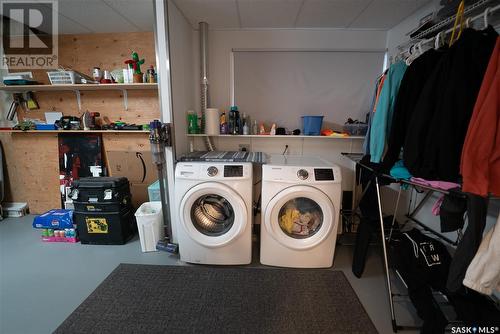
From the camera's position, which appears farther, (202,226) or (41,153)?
(41,153)

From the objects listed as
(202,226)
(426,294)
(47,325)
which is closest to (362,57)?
(426,294)

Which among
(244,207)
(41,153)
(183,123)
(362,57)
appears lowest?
(244,207)

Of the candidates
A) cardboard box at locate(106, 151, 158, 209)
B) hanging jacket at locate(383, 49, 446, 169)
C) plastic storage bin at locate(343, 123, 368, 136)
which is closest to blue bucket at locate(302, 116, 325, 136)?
plastic storage bin at locate(343, 123, 368, 136)

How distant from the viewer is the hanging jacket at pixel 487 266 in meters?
0.85

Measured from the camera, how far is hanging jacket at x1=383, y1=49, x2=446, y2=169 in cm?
117

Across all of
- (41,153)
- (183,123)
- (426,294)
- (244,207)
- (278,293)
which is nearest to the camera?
(426,294)

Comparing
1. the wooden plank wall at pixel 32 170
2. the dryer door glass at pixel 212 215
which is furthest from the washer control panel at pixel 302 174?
the wooden plank wall at pixel 32 170

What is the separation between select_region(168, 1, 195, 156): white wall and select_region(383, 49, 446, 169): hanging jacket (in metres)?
1.72

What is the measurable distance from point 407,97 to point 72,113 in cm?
353

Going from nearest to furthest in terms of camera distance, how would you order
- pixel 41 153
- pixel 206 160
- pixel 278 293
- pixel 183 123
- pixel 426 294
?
pixel 426 294 → pixel 278 293 → pixel 206 160 → pixel 183 123 → pixel 41 153

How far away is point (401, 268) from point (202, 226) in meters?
1.49

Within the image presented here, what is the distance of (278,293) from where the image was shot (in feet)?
4.78

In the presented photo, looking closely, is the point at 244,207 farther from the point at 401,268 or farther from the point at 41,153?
the point at 41,153

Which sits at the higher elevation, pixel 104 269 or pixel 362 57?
pixel 362 57
